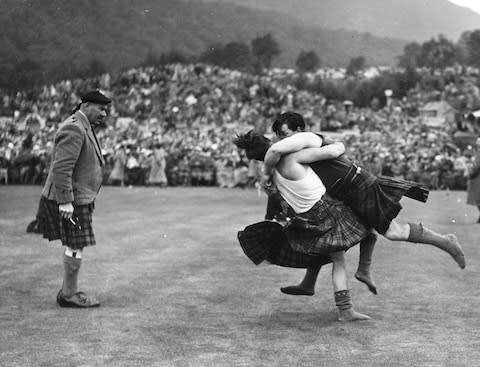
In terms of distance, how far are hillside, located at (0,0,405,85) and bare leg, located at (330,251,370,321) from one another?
136 ft

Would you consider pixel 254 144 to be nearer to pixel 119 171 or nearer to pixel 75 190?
pixel 75 190

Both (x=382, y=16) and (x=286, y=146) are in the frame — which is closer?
(x=286, y=146)

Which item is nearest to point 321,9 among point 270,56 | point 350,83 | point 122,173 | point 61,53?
point 270,56

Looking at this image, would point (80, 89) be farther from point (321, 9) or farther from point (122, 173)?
point (321, 9)

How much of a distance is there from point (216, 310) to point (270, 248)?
542 millimetres

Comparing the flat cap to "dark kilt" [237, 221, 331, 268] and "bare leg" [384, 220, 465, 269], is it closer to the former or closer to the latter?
"dark kilt" [237, 221, 331, 268]

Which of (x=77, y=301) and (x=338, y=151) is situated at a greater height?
(x=338, y=151)

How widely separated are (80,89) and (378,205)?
1619 inches

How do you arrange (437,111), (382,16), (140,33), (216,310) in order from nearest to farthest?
(216,310)
(437,111)
(140,33)
(382,16)

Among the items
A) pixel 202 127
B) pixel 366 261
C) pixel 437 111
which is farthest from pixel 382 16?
pixel 366 261

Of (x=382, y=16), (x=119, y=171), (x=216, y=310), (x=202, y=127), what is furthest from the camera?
(x=382, y=16)

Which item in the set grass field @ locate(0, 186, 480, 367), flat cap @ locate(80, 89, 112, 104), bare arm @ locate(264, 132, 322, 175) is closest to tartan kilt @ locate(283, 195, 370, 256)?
bare arm @ locate(264, 132, 322, 175)

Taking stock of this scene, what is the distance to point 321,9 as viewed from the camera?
149 m

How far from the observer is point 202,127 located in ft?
131
